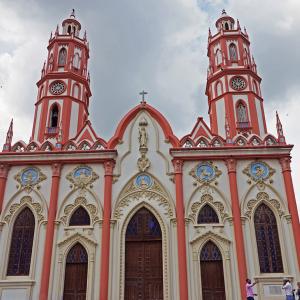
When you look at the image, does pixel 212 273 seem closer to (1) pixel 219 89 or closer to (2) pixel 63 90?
(1) pixel 219 89

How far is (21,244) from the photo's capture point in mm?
21156

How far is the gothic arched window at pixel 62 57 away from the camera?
93.1 feet

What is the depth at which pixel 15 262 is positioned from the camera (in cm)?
2075

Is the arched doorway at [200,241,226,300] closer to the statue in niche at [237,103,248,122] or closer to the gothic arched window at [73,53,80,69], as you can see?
the statue in niche at [237,103,248,122]

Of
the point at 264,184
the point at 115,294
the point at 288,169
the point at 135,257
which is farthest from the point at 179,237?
the point at 288,169

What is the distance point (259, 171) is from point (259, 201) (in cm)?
181

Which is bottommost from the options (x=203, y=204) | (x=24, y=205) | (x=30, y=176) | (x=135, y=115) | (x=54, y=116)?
(x=203, y=204)

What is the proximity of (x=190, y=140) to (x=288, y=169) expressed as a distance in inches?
230

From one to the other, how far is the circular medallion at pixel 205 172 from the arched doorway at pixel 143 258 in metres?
3.61

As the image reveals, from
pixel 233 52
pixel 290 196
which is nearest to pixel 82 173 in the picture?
pixel 290 196

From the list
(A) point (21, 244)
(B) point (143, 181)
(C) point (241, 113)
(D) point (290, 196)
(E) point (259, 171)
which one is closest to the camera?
(A) point (21, 244)

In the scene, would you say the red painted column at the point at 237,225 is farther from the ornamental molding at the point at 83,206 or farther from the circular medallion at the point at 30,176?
the circular medallion at the point at 30,176

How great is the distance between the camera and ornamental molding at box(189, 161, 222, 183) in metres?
22.3

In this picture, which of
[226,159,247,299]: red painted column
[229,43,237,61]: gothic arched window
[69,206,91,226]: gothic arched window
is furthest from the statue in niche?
[69,206,91,226]: gothic arched window
